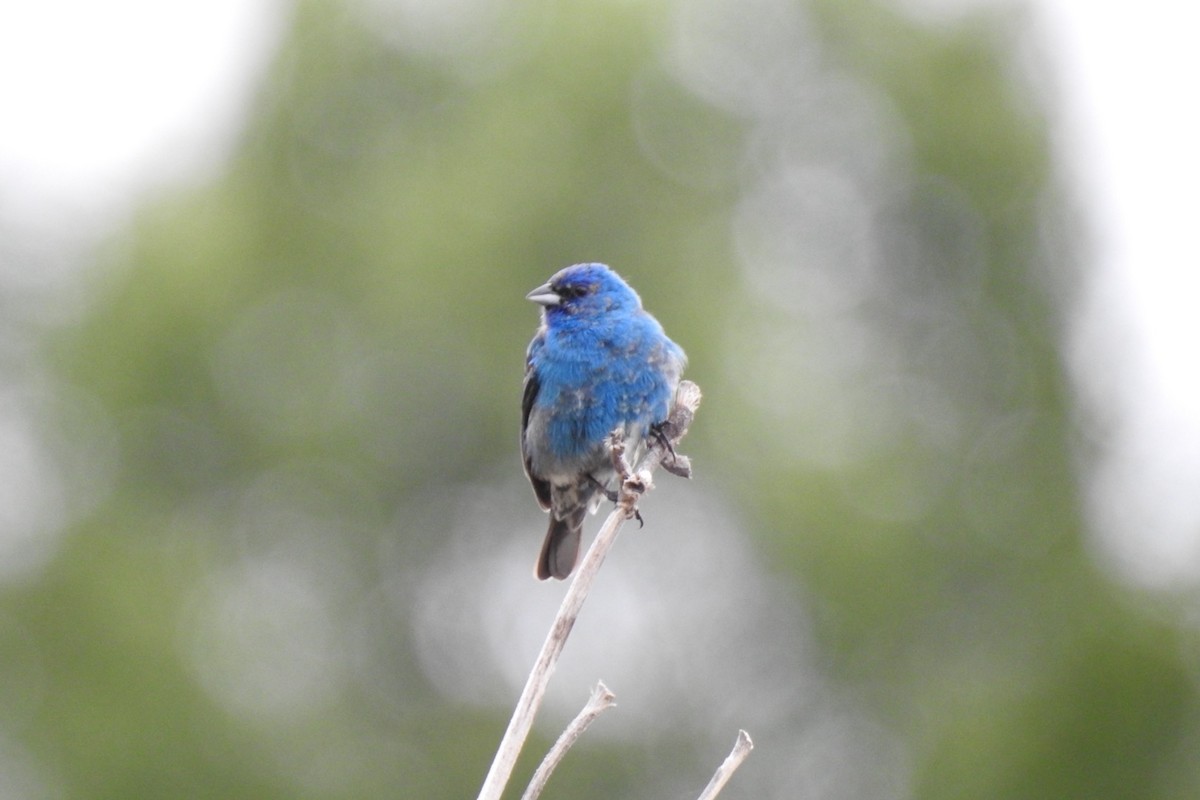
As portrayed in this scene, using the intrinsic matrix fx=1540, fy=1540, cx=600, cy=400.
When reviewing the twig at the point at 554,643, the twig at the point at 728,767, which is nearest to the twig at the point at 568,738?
the twig at the point at 554,643

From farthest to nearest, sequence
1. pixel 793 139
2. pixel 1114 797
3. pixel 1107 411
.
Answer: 1. pixel 793 139
2. pixel 1107 411
3. pixel 1114 797

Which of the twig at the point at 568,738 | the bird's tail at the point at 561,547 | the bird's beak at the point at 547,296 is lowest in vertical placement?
the twig at the point at 568,738

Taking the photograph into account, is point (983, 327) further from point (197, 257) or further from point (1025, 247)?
point (197, 257)

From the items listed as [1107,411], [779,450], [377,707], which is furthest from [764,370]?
[377,707]

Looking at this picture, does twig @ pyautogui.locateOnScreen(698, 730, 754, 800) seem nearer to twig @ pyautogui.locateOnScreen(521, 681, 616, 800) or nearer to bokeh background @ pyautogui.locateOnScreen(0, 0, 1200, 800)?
twig @ pyautogui.locateOnScreen(521, 681, 616, 800)

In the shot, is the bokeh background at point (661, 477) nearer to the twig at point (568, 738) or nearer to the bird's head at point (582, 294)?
the bird's head at point (582, 294)

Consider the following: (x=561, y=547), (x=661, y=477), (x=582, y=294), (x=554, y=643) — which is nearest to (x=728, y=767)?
(x=554, y=643)

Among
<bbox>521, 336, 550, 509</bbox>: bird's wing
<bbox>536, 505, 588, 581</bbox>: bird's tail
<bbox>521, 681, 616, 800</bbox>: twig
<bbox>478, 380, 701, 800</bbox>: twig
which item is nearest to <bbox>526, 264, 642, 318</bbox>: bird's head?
<bbox>521, 336, 550, 509</bbox>: bird's wing
